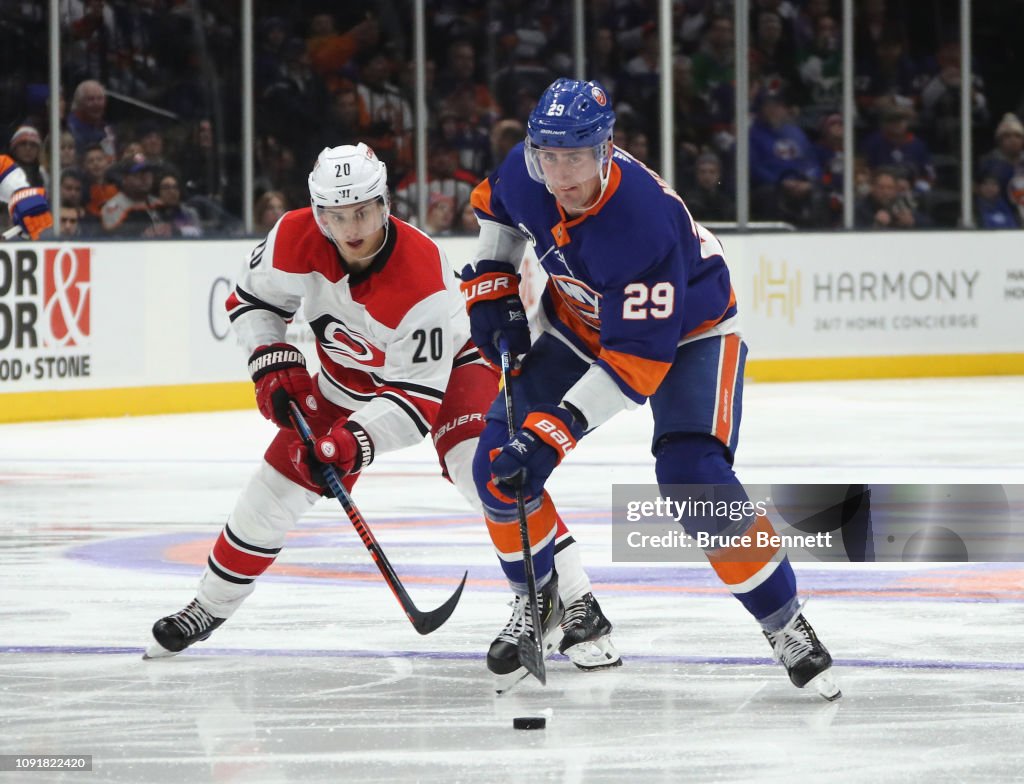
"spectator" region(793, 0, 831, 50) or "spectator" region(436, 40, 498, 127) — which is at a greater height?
"spectator" region(793, 0, 831, 50)

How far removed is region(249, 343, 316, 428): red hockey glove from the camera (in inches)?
168

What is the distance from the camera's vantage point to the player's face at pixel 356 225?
416 centimetres

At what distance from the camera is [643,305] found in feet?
12.1

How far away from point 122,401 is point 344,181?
22.3 ft

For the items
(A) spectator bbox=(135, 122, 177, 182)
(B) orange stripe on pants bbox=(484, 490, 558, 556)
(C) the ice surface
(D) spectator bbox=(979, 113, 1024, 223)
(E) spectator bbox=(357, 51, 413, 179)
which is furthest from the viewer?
(D) spectator bbox=(979, 113, 1024, 223)

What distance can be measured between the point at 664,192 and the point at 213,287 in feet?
24.4

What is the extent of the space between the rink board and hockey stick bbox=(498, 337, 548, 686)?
646cm

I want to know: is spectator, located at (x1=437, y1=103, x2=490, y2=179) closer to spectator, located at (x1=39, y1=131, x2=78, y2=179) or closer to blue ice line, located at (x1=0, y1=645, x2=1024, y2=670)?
spectator, located at (x1=39, y1=131, x2=78, y2=179)

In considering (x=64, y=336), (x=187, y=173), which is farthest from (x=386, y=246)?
(x=187, y=173)

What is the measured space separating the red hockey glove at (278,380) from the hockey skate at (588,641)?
29.6 inches

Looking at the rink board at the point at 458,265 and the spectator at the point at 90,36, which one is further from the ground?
the spectator at the point at 90,36

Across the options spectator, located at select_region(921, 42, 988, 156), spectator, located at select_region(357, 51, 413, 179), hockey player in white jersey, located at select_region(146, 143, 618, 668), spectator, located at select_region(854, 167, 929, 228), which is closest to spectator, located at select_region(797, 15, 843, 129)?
spectator, located at select_region(854, 167, 929, 228)

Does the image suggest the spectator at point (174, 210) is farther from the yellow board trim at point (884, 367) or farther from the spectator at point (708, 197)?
the yellow board trim at point (884, 367)

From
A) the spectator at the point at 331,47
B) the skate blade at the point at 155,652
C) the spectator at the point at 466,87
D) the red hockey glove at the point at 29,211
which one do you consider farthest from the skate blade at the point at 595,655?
the spectator at the point at 466,87
